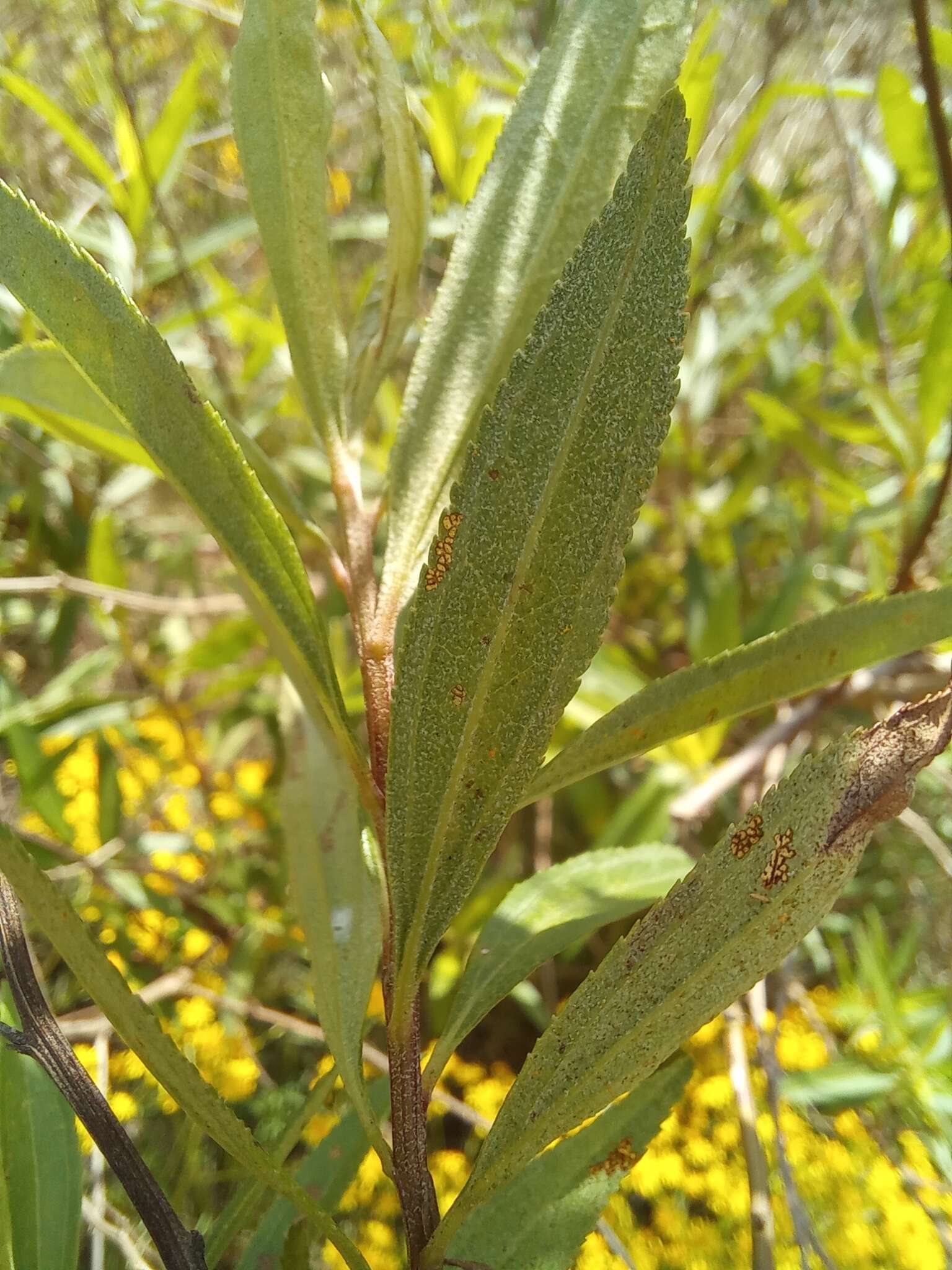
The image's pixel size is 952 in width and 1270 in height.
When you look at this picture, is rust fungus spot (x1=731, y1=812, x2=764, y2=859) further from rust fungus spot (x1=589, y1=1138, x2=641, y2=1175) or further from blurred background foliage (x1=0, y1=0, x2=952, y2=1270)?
blurred background foliage (x1=0, y1=0, x2=952, y2=1270)

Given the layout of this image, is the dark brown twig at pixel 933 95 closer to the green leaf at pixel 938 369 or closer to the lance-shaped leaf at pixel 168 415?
the green leaf at pixel 938 369

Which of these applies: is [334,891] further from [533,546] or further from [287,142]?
[287,142]

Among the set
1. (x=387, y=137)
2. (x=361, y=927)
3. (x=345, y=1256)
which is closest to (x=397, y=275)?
(x=387, y=137)

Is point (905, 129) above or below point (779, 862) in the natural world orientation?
above

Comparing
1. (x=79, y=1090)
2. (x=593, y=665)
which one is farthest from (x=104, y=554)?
(x=79, y=1090)

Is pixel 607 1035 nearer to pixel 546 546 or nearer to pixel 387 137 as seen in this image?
pixel 546 546

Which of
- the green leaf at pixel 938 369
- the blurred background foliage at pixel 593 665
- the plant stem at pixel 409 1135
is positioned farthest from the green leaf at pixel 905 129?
the plant stem at pixel 409 1135

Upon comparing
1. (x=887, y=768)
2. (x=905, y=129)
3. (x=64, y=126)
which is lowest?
(x=887, y=768)
